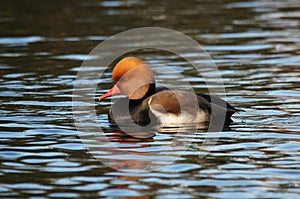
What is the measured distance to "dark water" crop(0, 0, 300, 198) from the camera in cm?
677

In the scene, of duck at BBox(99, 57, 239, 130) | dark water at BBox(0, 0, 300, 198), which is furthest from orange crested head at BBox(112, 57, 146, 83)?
dark water at BBox(0, 0, 300, 198)

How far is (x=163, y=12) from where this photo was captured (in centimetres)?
1847

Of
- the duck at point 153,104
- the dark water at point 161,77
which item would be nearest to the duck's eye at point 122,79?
the duck at point 153,104

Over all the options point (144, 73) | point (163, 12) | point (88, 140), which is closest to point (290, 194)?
point (88, 140)

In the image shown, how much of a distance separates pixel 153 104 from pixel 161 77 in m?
3.17

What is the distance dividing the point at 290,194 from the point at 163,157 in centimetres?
164

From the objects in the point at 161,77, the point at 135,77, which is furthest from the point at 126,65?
the point at 161,77

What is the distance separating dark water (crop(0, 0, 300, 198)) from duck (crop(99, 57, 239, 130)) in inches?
12.0

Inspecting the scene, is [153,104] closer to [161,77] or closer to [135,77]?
[135,77]

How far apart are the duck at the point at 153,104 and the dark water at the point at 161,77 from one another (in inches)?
12.0

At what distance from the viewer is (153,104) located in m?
9.07

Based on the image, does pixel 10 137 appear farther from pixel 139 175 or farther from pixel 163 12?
pixel 163 12

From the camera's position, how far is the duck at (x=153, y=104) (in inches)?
356

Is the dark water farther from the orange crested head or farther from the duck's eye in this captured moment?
the orange crested head
